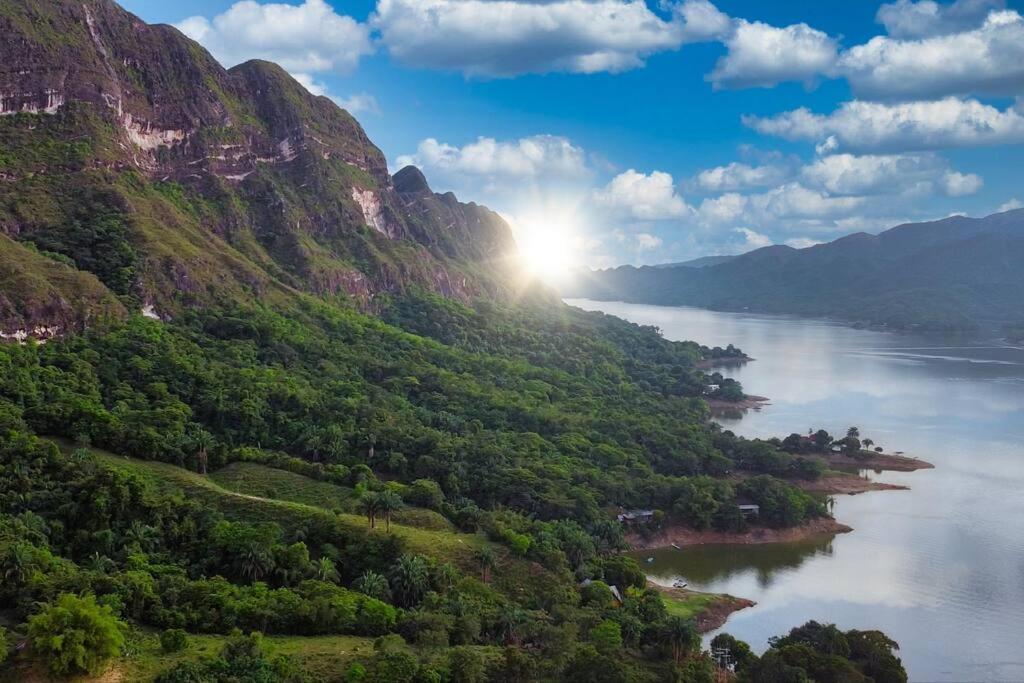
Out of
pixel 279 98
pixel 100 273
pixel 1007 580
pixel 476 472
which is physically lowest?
pixel 1007 580

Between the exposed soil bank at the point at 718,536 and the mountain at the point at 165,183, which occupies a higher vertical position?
the mountain at the point at 165,183

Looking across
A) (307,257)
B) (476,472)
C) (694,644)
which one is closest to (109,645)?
(694,644)

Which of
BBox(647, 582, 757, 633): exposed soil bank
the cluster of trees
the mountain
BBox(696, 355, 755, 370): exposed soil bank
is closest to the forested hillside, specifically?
the cluster of trees

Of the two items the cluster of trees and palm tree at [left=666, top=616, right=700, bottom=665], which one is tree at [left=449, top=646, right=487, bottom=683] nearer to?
palm tree at [left=666, top=616, right=700, bottom=665]

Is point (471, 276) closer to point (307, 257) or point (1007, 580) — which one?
point (307, 257)

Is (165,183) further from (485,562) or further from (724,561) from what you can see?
(724,561)

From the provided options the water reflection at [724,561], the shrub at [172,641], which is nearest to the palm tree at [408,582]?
the shrub at [172,641]

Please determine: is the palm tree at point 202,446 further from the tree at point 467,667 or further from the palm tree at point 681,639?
the palm tree at point 681,639
